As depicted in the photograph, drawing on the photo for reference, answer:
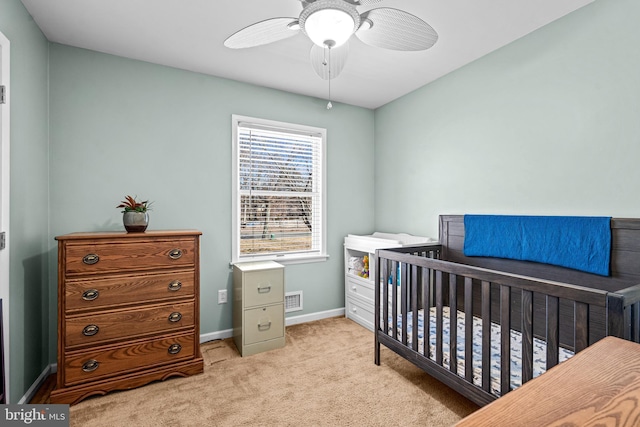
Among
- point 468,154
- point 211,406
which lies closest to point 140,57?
point 211,406

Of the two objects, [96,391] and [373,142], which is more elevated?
[373,142]

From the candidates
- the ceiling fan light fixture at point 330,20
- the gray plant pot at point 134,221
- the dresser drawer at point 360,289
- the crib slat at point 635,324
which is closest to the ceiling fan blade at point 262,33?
the ceiling fan light fixture at point 330,20

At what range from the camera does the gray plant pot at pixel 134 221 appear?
2078mm

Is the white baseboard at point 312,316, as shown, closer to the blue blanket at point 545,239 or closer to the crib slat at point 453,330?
the blue blanket at point 545,239

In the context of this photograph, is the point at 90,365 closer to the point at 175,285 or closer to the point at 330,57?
the point at 175,285

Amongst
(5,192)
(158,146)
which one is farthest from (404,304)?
(5,192)

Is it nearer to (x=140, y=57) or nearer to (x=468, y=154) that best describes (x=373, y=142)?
(x=468, y=154)

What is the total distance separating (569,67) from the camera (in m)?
1.91

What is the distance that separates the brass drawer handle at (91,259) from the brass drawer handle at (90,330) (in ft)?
1.27

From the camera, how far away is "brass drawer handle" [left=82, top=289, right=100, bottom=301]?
1.88 metres

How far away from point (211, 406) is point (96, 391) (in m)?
0.72

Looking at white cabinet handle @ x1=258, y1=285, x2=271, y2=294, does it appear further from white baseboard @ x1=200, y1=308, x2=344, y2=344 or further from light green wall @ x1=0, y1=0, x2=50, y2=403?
light green wall @ x1=0, y1=0, x2=50, y2=403

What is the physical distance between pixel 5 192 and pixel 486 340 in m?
2.57

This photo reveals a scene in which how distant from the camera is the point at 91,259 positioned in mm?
1889
